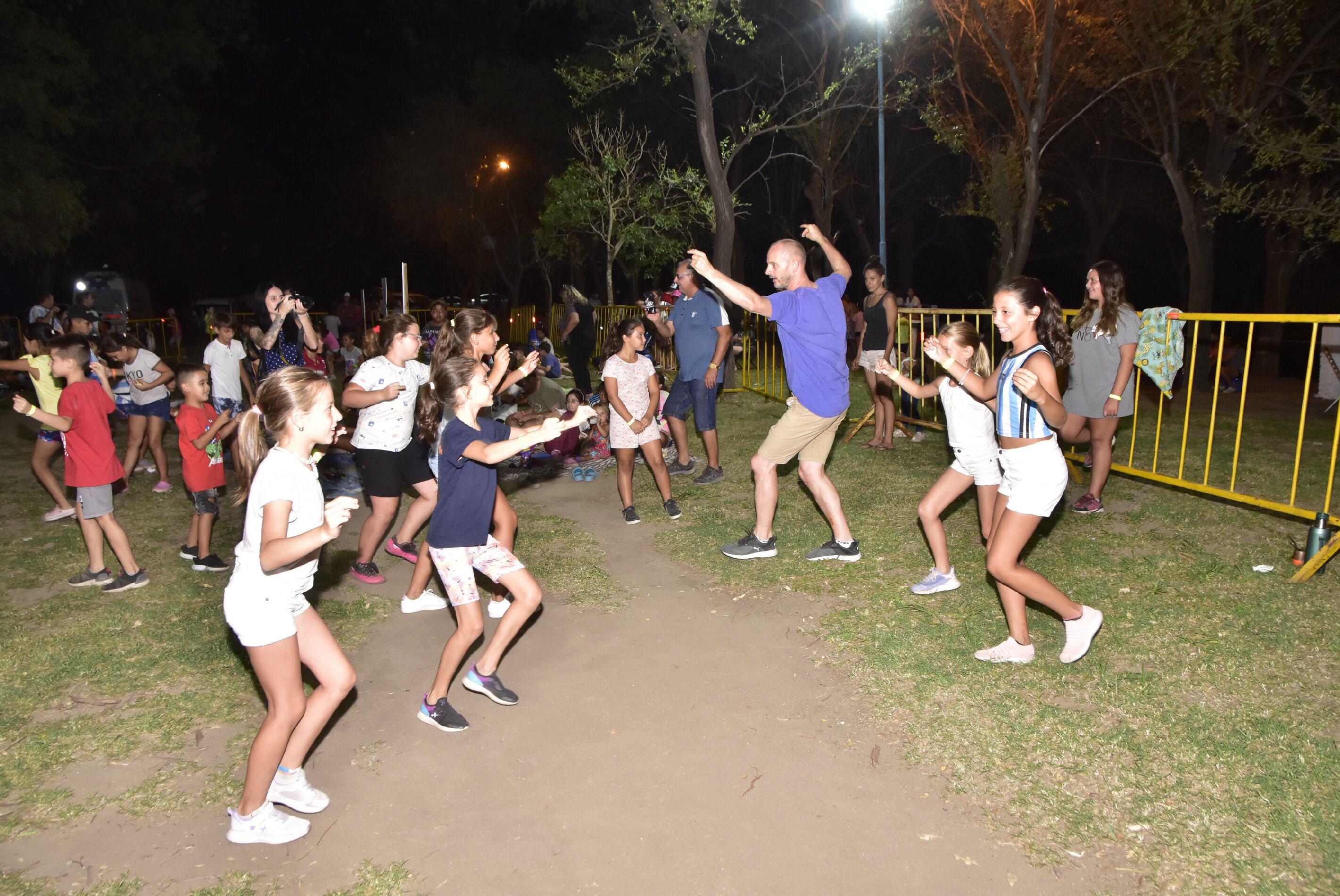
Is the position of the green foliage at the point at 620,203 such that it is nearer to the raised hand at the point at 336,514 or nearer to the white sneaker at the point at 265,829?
the raised hand at the point at 336,514

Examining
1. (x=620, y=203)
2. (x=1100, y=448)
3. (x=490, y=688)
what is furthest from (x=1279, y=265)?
(x=490, y=688)

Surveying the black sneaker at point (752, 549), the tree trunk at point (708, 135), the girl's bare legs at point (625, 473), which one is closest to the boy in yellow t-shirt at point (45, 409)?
the girl's bare legs at point (625, 473)

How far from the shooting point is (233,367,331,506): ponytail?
3393mm

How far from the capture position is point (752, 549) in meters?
6.57

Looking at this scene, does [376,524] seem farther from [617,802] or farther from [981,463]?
[981,463]

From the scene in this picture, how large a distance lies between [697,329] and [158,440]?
5.62 metres

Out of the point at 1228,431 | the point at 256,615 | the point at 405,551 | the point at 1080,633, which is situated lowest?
the point at 1228,431

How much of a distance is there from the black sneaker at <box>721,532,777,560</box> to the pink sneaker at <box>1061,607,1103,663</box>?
7.60 feet

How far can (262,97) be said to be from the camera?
4269cm

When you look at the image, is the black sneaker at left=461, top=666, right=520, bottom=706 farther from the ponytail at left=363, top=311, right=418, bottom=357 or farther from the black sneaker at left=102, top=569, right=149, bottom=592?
the black sneaker at left=102, top=569, right=149, bottom=592

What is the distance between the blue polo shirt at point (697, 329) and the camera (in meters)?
8.83

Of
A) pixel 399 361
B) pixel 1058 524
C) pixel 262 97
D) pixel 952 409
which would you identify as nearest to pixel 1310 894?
pixel 952 409

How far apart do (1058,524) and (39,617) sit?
7.25 m

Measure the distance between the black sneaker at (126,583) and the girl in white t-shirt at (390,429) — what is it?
64.9 inches
